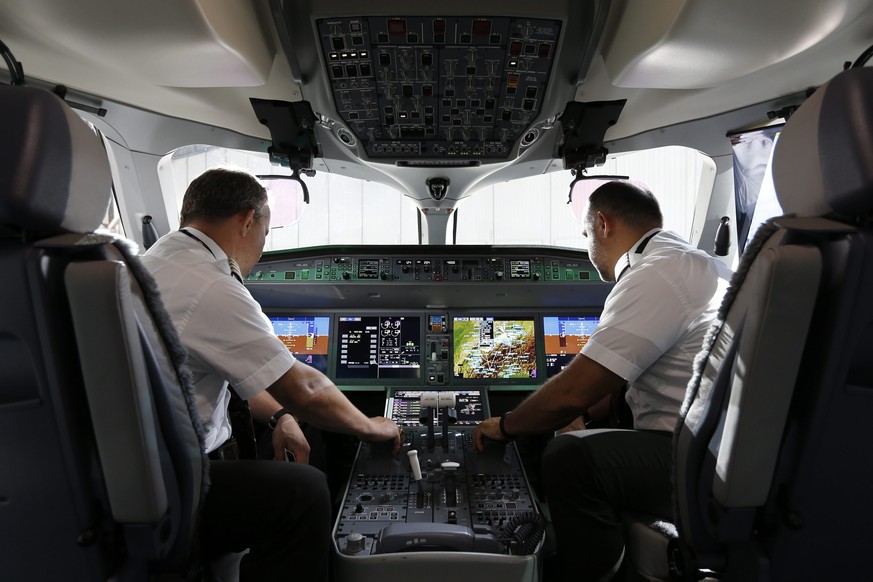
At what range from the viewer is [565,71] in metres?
2.01

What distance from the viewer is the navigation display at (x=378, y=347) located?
102 inches

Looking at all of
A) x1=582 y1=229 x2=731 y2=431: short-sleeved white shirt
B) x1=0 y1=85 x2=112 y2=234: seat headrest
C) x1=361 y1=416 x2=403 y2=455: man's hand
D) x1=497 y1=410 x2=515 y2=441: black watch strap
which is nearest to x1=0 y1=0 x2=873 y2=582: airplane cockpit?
x1=0 y1=85 x2=112 y2=234: seat headrest

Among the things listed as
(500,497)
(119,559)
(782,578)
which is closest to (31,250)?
(119,559)

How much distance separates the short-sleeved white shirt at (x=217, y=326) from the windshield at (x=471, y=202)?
4.12 feet

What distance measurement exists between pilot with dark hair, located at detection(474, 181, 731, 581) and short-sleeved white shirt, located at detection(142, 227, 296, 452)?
803 millimetres

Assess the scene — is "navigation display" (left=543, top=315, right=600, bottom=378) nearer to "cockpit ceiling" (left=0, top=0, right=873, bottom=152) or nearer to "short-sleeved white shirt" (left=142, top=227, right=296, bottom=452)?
"cockpit ceiling" (left=0, top=0, right=873, bottom=152)

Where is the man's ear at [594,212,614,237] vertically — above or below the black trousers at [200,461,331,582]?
above

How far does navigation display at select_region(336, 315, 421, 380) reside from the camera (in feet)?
8.48

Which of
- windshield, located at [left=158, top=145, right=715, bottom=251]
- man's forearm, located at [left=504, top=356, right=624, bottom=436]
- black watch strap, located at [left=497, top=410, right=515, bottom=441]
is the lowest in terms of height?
black watch strap, located at [left=497, top=410, right=515, bottom=441]

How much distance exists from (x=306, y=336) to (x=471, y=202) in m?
1.45

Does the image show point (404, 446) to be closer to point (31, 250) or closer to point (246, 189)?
point (246, 189)

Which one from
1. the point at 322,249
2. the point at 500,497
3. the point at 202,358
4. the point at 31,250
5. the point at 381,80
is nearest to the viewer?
the point at 31,250

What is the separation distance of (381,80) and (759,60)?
4.31 ft

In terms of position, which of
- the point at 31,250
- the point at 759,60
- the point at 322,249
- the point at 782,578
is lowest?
the point at 782,578
